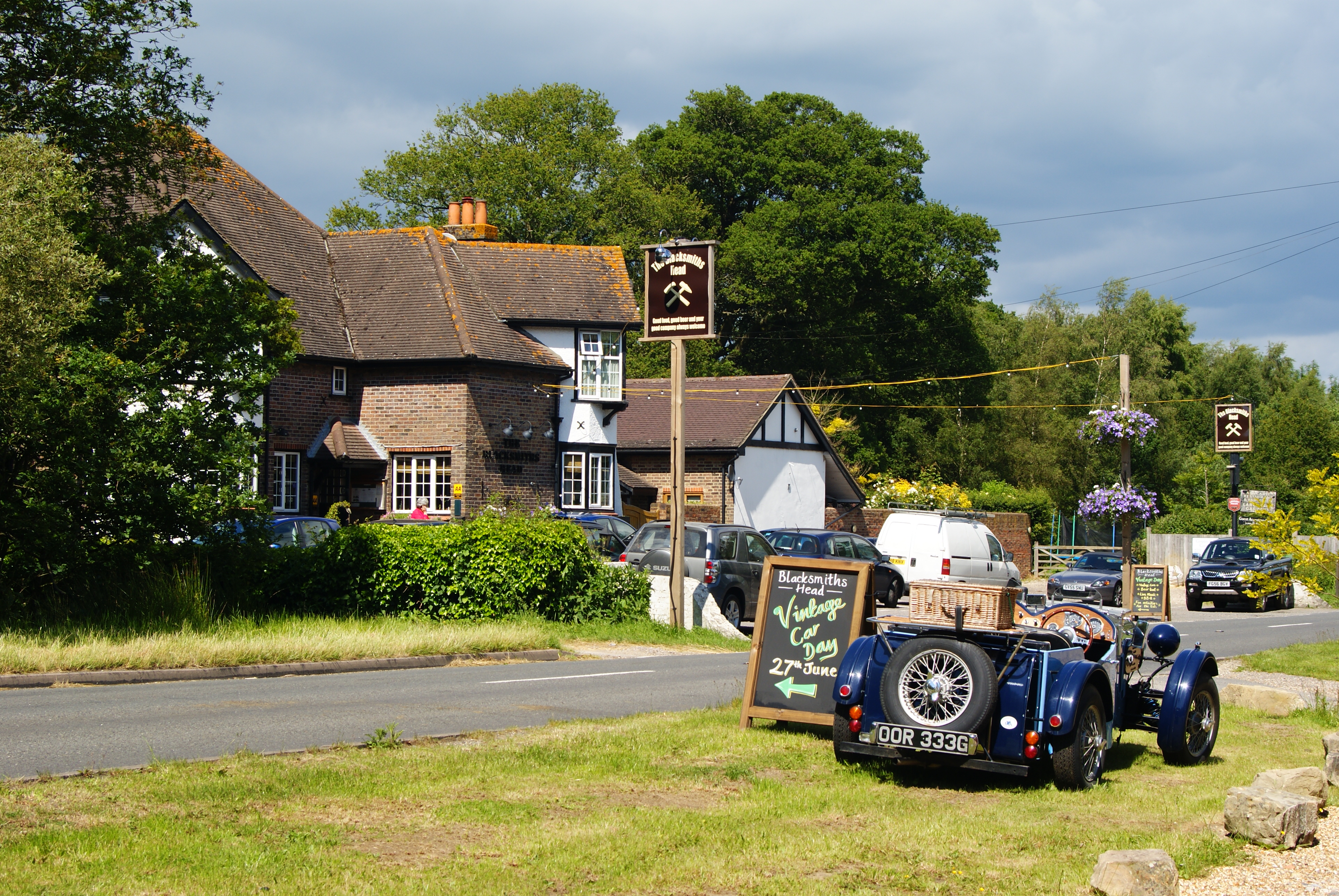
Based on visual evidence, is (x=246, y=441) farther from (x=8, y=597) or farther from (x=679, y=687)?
(x=679, y=687)

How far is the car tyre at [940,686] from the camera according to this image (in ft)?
25.7

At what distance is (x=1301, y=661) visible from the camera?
55.9 feet

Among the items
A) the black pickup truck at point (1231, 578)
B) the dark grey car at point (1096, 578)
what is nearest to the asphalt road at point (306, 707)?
the dark grey car at point (1096, 578)

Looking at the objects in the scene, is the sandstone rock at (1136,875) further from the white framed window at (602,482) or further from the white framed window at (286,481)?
the white framed window at (602,482)

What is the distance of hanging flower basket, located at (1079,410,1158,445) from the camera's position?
80.5 feet

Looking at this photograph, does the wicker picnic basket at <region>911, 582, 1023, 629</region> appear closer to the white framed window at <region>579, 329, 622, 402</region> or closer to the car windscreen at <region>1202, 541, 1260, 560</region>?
the car windscreen at <region>1202, 541, 1260, 560</region>

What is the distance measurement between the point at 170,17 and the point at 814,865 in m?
16.2

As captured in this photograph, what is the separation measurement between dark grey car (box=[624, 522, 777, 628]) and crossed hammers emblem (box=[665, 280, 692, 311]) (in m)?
3.63

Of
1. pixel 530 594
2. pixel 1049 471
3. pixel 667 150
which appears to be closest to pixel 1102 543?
pixel 1049 471

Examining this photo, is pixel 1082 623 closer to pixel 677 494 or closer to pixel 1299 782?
pixel 1299 782

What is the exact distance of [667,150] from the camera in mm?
60938

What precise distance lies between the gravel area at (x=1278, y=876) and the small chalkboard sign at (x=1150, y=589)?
15.0 m

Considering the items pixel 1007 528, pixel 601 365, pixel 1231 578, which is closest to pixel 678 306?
pixel 601 365

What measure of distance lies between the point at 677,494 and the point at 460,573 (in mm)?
3565
